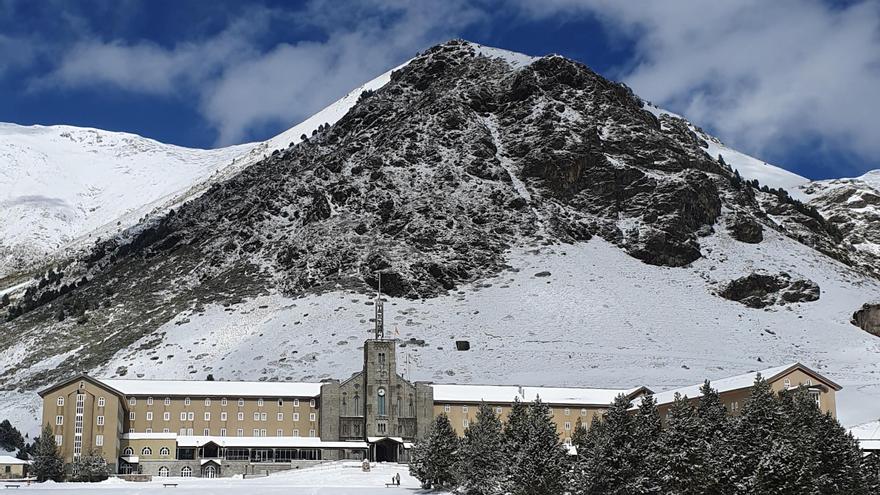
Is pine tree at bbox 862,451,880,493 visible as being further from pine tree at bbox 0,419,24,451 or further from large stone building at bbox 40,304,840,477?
pine tree at bbox 0,419,24,451

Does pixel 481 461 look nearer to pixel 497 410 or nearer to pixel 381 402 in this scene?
pixel 497 410

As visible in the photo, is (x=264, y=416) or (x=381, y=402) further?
(x=381, y=402)

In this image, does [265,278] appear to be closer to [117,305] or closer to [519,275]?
[117,305]

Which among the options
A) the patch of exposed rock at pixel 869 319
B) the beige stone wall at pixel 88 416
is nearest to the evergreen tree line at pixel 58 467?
the beige stone wall at pixel 88 416

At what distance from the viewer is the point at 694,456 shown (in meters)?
49.3

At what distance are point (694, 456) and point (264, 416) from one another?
69589mm

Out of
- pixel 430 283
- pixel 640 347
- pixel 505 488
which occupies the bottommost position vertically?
pixel 505 488

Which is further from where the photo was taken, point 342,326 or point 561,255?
point 561,255

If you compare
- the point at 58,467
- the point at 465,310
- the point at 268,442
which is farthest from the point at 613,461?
the point at 465,310

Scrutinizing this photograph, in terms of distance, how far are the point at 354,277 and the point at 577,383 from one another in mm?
54465

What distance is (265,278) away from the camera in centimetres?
18425

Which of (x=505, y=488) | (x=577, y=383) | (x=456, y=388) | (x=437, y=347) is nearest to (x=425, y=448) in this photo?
(x=505, y=488)

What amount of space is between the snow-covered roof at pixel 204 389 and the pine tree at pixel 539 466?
5711cm

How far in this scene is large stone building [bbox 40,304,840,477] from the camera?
10188 centimetres
